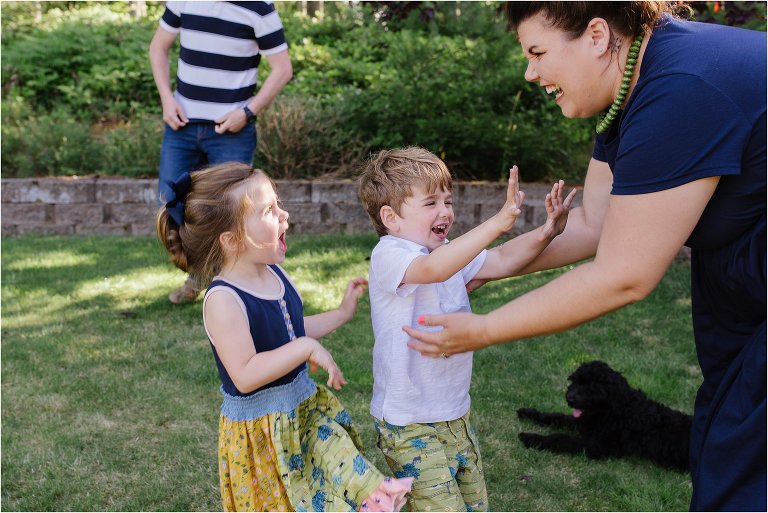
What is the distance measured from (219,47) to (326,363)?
331 centimetres

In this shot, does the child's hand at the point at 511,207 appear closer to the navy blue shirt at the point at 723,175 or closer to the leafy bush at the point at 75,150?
the navy blue shirt at the point at 723,175

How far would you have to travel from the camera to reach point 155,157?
26.1 ft

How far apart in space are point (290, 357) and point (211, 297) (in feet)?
A: 0.96

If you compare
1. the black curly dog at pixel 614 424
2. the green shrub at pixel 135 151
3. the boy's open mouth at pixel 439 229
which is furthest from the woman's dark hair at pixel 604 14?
the green shrub at pixel 135 151

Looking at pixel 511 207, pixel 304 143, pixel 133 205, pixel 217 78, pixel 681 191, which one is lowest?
pixel 133 205

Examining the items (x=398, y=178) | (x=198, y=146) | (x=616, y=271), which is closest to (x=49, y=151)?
(x=198, y=146)

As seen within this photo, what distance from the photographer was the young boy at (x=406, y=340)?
2459 mm

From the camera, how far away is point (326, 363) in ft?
7.32

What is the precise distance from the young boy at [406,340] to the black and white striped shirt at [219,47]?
272 centimetres

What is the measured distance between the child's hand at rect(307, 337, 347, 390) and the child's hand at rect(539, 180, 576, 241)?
0.79 meters

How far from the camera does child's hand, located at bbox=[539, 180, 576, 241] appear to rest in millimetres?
2535

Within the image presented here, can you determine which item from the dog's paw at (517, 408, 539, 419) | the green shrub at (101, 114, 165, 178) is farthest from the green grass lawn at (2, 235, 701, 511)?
the green shrub at (101, 114, 165, 178)

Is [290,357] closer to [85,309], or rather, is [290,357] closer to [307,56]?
[85,309]

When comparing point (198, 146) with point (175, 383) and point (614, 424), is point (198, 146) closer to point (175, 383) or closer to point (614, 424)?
point (175, 383)
